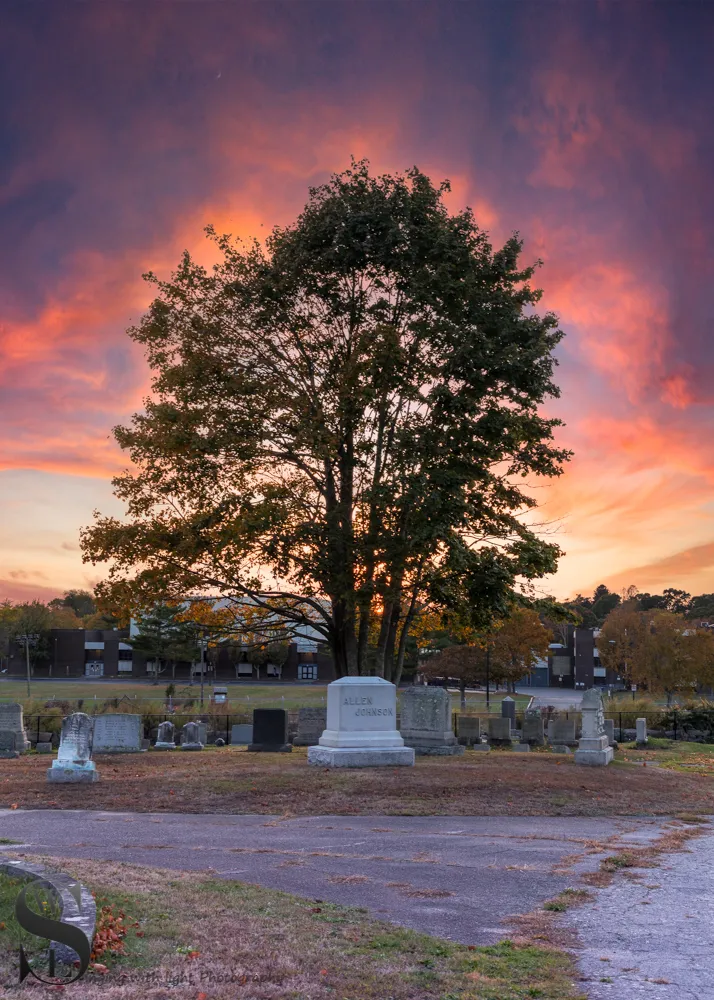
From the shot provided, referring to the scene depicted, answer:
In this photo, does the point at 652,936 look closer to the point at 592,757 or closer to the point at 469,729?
the point at 592,757

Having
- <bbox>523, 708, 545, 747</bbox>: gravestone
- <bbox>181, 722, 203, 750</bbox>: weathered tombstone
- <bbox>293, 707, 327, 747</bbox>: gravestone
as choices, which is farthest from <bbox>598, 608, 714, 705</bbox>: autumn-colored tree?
<bbox>181, 722, 203, 750</bbox>: weathered tombstone

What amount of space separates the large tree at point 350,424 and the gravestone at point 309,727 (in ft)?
16.0

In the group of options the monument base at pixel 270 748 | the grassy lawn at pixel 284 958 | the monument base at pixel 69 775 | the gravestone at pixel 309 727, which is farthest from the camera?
the gravestone at pixel 309 727

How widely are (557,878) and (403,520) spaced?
493 inches

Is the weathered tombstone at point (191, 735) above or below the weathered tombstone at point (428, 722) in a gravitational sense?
below

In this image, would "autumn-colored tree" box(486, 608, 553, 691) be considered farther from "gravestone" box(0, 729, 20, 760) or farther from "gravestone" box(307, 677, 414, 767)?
"gravestone" box(307, 677, 414, 767)

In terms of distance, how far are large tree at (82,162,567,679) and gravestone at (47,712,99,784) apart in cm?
551

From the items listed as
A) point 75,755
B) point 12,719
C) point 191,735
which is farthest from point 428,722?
point 12,719

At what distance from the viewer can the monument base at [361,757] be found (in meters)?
19.7

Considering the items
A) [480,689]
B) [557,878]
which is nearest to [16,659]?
[480,689]

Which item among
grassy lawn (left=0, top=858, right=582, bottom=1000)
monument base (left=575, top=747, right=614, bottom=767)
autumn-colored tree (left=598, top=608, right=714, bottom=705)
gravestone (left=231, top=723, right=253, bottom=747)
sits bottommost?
gravestone (left=231, top=723, right=253, bottom=747)

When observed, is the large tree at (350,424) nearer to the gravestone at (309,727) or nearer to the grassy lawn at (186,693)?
the gravestone at (309,727)

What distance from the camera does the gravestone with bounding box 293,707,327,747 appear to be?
96.6ft

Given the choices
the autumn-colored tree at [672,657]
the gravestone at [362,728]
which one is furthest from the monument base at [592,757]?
the autumn-colored tree at [672,657]
